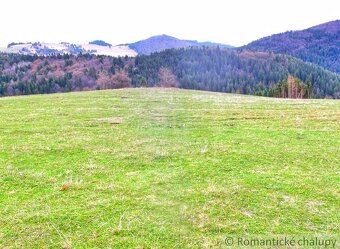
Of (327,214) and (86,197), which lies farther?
(86,197)

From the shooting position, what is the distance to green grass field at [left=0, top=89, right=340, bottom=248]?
29.0 ft

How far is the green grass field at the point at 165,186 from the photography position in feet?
29.0

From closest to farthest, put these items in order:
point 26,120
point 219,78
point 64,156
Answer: point 64,156, point 26,120, point 219,78

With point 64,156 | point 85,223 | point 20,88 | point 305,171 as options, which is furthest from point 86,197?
point 20,88

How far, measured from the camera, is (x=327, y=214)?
9.63 metres

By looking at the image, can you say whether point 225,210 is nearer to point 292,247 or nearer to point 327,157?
point 292,247

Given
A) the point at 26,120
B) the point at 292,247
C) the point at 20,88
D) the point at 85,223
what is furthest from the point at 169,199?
the point at 20,88

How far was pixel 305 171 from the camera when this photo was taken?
1349cm

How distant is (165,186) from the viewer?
11945 millimetres

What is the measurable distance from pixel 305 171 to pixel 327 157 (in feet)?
8.87

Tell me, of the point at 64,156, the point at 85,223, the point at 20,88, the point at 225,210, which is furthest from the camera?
the point at 20,88

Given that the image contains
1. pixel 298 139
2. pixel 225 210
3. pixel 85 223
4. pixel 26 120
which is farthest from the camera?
pixel 26 120

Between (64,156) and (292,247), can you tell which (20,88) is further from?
(292,247)

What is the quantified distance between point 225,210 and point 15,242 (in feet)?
18.8
